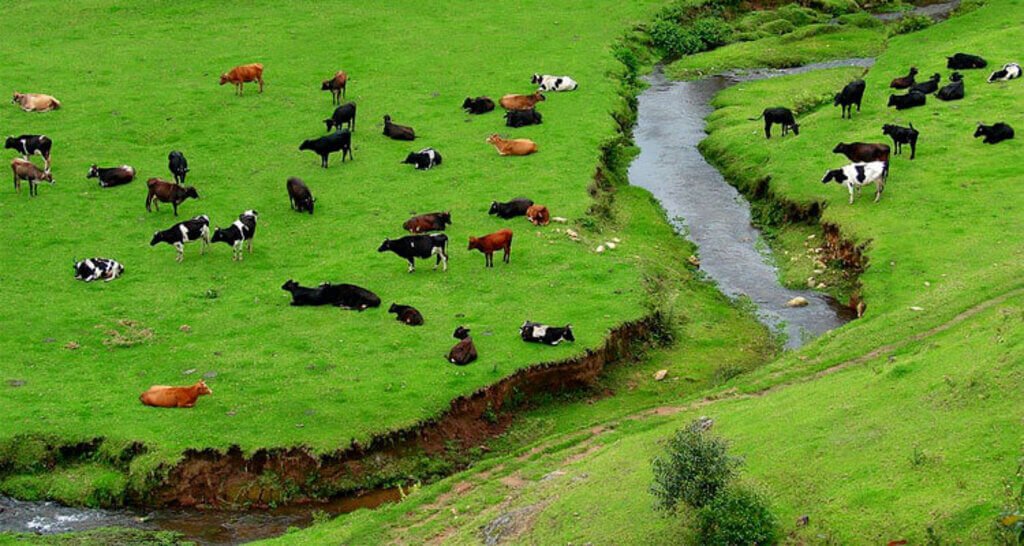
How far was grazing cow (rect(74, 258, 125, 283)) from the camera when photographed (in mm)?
34719

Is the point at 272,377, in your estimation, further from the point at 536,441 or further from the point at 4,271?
the point at 4,271

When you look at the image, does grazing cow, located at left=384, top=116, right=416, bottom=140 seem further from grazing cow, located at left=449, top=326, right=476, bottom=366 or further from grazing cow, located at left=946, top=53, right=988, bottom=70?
grazing cow, located at left=946, top=53, right=988, bottom=70

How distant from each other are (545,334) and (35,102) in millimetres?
26744

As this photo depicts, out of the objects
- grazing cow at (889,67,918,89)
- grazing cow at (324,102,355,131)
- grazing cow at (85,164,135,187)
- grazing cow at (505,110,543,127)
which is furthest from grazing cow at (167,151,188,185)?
grazing cow at (889,67,918,89)

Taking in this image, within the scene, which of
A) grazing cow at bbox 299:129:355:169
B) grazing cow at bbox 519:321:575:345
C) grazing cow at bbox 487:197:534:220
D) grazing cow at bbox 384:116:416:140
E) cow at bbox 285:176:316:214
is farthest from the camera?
grazing cow at bbox 384:116:416:140

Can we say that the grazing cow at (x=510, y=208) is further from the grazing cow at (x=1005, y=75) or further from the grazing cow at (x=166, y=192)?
the grazing cow at (x=1005, y=75)

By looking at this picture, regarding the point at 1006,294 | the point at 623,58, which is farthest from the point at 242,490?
the point at 623,58

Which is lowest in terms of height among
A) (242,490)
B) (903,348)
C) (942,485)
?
(242,490)

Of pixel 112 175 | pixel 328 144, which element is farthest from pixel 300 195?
pixel 112 175

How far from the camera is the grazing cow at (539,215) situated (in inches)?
1521

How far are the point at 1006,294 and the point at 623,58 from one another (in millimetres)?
31893

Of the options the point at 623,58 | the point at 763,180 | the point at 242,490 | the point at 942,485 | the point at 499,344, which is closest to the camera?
the point at 942,485

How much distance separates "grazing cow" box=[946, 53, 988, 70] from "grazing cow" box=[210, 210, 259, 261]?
→ 3010 cm

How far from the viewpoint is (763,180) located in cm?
4412
